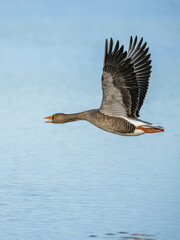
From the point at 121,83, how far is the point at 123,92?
21 centimetres

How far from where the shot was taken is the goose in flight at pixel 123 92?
940 cm

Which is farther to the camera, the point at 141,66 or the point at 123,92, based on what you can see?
the point at 141,66

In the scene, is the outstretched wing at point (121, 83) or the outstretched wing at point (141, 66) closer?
the outstretched wing at point (121, 83)

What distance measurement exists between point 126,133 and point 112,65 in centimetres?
130

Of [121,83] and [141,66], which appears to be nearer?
[121,83]

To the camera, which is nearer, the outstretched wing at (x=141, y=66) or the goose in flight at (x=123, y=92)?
the goose in flight at (x=123, y=92)

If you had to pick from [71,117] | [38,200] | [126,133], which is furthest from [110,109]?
[38,200]

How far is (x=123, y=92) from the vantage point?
9.72 metres

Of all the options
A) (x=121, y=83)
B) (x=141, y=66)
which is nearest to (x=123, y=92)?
(x=121, y=83)

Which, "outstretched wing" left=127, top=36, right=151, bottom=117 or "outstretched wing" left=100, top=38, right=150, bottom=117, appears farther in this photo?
"outstretched wing" left=127, top=36, right=151, bottom=117

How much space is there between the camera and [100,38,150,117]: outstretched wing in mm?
9383

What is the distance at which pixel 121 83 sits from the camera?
376 inches

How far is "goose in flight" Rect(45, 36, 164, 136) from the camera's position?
9398 millimetres

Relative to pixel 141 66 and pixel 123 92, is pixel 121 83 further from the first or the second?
pixel 141 66
